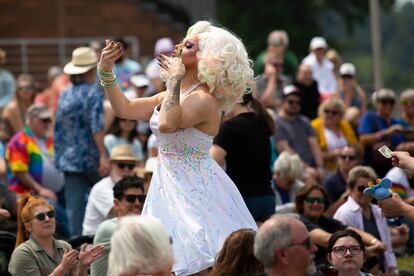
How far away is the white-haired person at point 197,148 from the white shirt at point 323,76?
926cm

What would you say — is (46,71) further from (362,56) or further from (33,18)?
(362,56)

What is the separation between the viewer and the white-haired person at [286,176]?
12.9 meters

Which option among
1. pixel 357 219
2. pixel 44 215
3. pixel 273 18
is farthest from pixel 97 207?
pixel 273 18

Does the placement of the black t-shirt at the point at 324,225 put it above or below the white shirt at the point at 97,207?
above

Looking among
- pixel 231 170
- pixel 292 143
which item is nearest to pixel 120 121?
pixel 292 143

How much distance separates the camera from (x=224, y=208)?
844 cm

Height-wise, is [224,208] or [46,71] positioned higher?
[224,208]

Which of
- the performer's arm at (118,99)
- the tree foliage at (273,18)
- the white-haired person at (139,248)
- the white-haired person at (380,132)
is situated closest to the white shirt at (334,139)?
the white-haired person at (380,132)

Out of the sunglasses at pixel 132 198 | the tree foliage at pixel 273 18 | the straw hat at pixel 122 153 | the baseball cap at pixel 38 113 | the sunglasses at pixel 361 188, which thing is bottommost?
the tree foliage at pixel 273 18

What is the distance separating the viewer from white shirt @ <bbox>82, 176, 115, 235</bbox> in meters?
11.4

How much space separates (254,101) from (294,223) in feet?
13.5

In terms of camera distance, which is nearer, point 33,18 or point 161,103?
point 161,103

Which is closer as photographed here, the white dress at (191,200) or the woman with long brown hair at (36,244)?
the white dress at (191,200)

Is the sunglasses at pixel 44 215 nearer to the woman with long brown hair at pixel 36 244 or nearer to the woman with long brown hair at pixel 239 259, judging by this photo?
the woman with long brown hair at pixel 36 244
